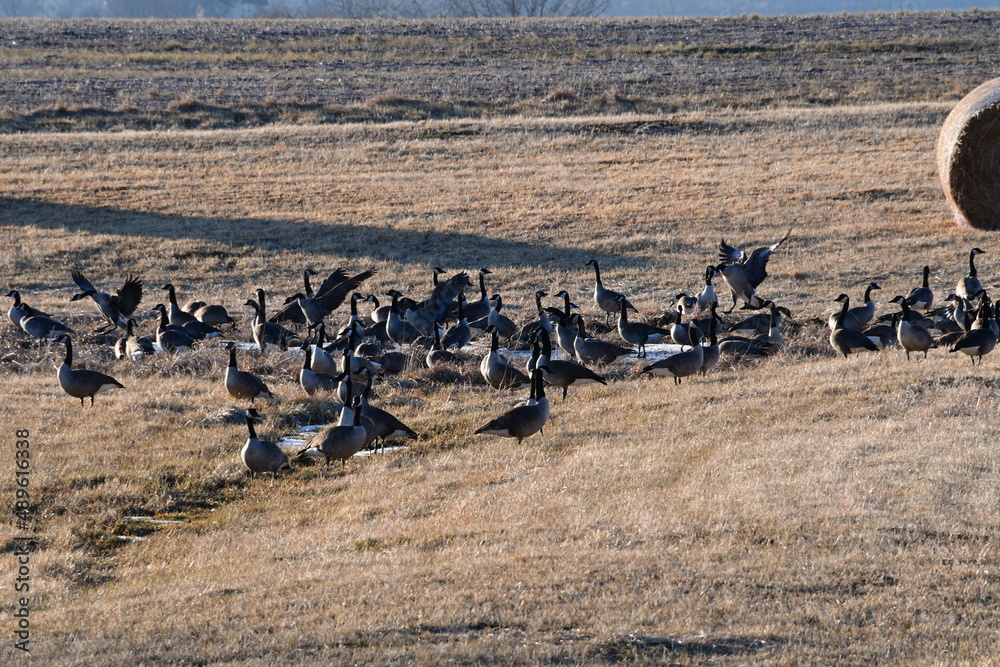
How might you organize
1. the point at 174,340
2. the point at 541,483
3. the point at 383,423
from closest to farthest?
the point at 541,483 < the point at 383,423 < the point at 174,340

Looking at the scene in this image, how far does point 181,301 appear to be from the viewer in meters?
22.2

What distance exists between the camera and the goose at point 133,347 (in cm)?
1661

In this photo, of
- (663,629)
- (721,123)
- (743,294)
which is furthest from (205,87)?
(663,629)

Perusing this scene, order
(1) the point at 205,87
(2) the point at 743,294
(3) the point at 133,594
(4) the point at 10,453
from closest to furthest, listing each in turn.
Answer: (3) the point at 133,594, (4) the point at 10,453, (2) the point at 743,294, (1) the point at 205,87

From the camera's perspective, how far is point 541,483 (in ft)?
34.0

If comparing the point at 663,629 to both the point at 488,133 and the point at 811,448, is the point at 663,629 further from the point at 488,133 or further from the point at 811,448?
the point at 488,133

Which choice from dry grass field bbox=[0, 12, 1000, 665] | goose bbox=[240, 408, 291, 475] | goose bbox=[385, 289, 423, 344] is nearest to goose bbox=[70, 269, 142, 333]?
dry grass field bbox=[0, 12, 1000, 665]

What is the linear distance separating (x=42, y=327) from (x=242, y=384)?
5.86 meters

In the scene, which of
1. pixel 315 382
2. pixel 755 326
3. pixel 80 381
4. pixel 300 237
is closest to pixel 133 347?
pixel 80 381

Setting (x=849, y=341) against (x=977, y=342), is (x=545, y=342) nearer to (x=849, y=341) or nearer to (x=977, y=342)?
(x=849, y=341)

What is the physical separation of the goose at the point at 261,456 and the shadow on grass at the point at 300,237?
12794 mm

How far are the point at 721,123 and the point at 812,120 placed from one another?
2978mm

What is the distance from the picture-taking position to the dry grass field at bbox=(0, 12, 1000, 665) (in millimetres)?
6992

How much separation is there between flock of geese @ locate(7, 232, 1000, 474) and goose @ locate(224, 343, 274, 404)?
2cm
